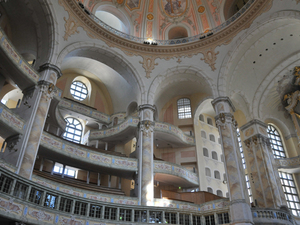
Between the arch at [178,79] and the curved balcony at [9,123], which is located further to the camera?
the arch at [178,79]

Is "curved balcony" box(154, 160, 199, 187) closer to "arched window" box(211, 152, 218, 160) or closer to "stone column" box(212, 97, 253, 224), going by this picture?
"arched window" box(211, 152, 218, 160)

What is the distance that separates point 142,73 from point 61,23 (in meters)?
7.48

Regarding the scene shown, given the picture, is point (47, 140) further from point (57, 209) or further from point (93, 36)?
point (93, 36)

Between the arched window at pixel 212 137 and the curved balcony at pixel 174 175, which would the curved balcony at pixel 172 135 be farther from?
the curved balcony at pixel 174 175

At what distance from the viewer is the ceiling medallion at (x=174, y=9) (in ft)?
86.9

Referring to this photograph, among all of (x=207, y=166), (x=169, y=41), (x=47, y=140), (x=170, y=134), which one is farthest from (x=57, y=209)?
(x=169, y=41)

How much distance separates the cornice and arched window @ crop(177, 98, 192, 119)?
19.9ft

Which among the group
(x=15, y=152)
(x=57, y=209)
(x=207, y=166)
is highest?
(x=207, y=166)

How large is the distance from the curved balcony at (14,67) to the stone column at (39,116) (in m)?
0.64

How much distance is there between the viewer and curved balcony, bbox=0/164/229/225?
10.8 m

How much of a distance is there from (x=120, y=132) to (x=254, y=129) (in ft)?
38.0

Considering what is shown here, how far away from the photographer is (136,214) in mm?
15344

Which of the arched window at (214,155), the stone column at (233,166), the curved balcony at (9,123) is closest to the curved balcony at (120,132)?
the stone column at (233,166)

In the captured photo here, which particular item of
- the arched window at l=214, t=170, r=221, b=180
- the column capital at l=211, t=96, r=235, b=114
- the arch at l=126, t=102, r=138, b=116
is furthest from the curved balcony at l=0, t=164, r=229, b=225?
the arch at l=126, t=102, r=138, b=116
